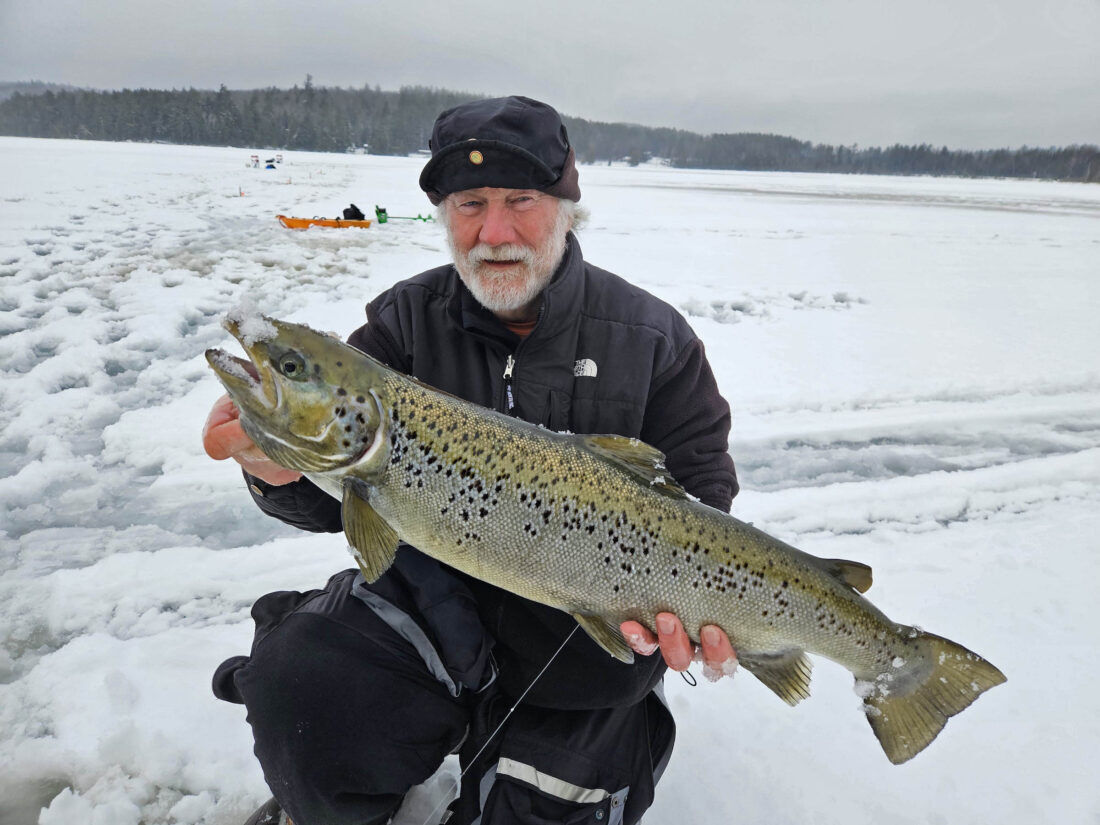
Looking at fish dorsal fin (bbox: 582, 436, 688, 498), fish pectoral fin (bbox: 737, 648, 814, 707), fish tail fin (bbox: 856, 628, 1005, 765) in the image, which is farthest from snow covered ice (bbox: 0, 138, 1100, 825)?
fish dorsal fin (bbox: 582, 436, 688, 498)

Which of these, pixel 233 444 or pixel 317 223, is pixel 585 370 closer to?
pixel 233 444

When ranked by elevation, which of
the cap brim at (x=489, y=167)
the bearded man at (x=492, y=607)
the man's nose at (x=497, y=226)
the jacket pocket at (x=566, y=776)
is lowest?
the jacket pocket at (x=566, y=776)

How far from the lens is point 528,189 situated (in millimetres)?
2449

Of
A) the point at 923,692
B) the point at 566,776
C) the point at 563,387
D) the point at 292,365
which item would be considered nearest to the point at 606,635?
the point at 566,776

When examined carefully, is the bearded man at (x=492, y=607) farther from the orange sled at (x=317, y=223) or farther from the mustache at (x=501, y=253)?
the orange sled at (x=317, y=223)

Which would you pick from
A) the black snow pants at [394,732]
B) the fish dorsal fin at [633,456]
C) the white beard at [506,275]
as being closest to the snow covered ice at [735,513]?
the black snow pants at [394,732]

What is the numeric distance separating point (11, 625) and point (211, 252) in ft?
26.7

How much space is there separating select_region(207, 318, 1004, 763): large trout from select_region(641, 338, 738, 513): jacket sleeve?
1.61ft

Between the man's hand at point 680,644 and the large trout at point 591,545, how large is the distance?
0.10ft

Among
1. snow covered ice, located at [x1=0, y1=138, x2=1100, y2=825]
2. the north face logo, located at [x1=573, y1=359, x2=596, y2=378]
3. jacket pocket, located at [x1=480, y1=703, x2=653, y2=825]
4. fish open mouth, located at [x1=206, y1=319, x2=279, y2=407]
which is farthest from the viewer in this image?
the north face logo, located at [x1=573, y1=359, x2=596, y2=378]

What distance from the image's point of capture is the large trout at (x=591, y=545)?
196 centimetres

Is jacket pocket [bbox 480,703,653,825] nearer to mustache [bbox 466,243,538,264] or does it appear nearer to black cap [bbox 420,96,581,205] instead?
mustache [bbox 466,243,538,264]

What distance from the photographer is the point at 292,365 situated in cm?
188

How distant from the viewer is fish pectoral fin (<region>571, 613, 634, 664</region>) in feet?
6.47
